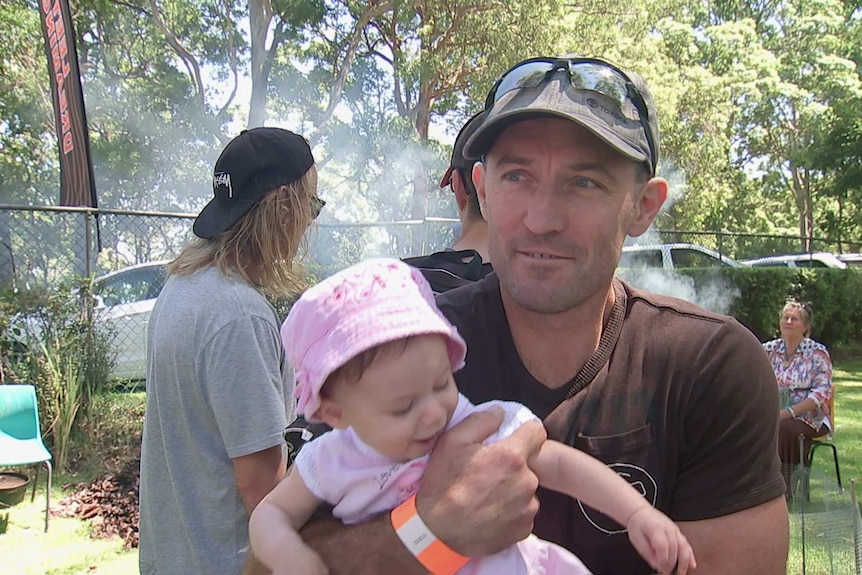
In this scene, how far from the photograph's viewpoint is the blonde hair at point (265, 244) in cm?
246

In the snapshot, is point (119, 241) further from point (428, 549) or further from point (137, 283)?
point (428, 549)

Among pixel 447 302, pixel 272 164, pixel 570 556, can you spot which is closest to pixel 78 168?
pixel 272 164

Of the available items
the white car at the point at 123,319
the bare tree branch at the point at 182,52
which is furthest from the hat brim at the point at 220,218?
the bare tree branch at the point at 182,52

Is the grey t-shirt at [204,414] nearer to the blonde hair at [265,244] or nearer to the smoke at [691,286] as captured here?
the blonde hair at [265,244]

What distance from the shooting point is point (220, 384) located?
2244 millimetres

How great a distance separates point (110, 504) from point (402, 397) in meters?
5.44

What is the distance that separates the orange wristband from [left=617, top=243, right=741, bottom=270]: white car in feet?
41.8

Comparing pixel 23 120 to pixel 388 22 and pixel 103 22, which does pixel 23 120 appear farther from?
pixel 388 22

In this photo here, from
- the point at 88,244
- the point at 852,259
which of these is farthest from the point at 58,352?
the point at 852,259

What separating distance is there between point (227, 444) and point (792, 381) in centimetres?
600

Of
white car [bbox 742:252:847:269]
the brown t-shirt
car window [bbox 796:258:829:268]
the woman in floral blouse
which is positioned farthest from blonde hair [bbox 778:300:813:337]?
car window [bbox 796:258:829:268]

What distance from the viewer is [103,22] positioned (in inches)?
786

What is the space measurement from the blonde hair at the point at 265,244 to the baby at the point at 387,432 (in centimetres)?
106

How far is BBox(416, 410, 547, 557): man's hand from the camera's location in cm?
136
